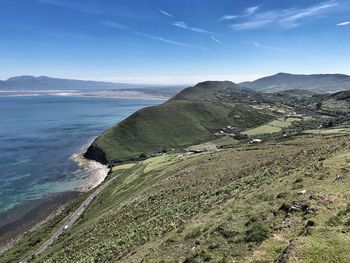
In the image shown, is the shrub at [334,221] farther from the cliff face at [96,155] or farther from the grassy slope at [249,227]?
A: the cliff face at [96,155]

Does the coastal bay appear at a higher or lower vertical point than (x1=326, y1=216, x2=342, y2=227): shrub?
lower

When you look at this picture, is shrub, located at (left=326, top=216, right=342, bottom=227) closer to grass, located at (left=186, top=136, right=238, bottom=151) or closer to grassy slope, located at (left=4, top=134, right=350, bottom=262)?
grassy slope, located at (left=4, top=134, right=350, bottom=262)

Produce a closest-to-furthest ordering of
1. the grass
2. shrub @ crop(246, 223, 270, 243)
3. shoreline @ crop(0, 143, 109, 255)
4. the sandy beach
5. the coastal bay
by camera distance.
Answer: shrub @ crop(246, 223, 270, 243) → shoreline @ crop(0, 143, 109, 255) → the coastal bay → the sandy beach → the grass

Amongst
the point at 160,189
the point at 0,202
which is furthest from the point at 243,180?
the point at 0,202

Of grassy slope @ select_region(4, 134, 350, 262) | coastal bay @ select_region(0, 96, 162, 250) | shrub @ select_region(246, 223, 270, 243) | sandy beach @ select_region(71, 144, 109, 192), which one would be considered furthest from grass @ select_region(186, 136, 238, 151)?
shrub @ select_region(246, 223, 270, 243)

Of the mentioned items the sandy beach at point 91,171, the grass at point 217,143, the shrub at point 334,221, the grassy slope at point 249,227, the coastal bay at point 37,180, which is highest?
the shrub at point 334,221

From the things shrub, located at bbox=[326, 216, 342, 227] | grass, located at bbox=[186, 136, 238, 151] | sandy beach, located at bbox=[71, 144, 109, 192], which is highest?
shrub, located at bbox=[326, 216, 342, 227]

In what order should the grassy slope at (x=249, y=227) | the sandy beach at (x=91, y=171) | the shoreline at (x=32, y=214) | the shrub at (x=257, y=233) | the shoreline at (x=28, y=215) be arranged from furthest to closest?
the sandy beach at (x=91, y=171)
the shoreline at (x=32, y=214)
the shoreline at (x=28, y=215)
the shrub at (x=257, y=233)
the grassy slope at (x=249, y=227)

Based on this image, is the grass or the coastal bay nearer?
the coastal bay

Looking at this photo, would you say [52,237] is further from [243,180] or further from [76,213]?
[243,180]

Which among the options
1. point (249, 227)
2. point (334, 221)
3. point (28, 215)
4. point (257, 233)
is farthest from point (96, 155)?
point (334, 221)

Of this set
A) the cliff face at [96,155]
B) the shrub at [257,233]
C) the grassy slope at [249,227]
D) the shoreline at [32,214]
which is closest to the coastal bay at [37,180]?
the shoreline at [32,214]
